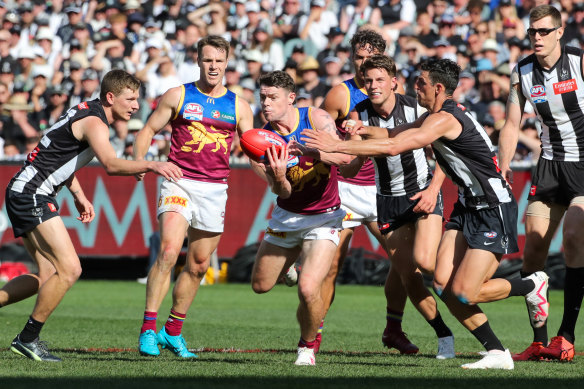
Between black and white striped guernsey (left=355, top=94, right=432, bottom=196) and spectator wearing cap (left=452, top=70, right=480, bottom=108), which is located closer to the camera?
black and white striped guernsey (left=355, top=94, right=432, bottom=196)

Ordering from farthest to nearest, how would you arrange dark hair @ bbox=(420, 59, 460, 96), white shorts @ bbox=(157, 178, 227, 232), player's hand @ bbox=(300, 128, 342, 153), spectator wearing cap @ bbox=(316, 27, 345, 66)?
spectator wearing cap @ bbox=(316, 27, 345, 66) < white shorts @ bbox=(157, 178, 227, 232) < dark hair @ bbox=(420, 59, 460, 96) < player's hand @ bbox=(300, 128, 342, 153)

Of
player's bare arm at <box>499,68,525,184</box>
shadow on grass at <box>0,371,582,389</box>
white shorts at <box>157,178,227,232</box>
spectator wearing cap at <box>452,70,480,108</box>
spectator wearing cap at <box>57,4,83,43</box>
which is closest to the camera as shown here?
shadow on grass at <box>0,371,582,389</box>

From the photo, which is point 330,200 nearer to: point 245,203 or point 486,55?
point 245,203

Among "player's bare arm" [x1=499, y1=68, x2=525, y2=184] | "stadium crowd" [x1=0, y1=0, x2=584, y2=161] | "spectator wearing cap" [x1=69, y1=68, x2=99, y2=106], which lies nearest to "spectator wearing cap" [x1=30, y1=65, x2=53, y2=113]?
"stadium crowd" [x1=0, y1=0, x2=584, y2=161]

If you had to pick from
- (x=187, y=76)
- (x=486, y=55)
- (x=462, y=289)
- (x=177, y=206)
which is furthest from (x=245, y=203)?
(x=462, y=289)

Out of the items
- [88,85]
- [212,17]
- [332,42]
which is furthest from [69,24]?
[332,42]

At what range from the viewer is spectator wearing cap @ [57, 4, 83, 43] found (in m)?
21.1

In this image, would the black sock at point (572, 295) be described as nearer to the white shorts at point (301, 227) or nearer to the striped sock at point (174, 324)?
the white shorts at point (301, 227)

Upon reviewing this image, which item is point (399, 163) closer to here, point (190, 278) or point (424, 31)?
point (190, 278)

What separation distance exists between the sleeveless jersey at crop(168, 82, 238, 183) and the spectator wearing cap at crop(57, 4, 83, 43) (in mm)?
13305

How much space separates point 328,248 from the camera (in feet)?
25.6

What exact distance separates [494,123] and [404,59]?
3.07 meters

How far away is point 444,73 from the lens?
25.1ft

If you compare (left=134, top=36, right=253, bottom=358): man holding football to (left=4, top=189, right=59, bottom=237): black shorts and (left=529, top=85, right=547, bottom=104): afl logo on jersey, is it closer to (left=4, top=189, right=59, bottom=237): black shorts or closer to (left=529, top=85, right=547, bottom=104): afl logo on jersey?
(left=4, top=189, right=59, bottom=237): black shorts
